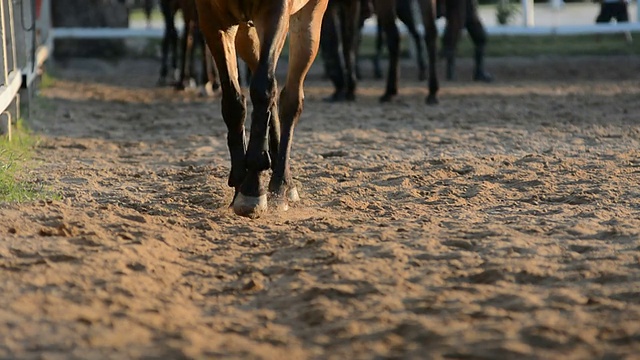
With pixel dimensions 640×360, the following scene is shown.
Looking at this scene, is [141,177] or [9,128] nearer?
[141,177]

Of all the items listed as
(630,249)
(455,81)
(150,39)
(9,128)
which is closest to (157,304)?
(630,249)

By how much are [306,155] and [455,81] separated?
7403 millimetres

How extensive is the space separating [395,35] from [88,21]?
27.7 feet

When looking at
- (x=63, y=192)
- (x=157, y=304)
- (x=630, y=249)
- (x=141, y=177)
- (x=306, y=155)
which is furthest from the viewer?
(x=306, y=155)

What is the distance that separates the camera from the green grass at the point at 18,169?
663cm

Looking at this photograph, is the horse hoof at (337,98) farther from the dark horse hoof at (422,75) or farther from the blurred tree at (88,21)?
the blurred tree at (88,21)

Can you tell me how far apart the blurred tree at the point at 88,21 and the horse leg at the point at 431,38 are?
828 centimetres

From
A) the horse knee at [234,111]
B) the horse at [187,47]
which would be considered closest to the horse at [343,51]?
the horse at [187,47]

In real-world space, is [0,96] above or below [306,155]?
above

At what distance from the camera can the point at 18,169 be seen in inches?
307

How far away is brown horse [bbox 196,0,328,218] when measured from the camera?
6.32 metres

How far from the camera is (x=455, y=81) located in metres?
16.0

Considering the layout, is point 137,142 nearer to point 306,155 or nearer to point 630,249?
point 306,155

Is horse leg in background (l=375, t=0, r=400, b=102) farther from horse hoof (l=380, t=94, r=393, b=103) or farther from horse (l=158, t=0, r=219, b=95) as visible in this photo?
horse (l=158, t=0, r=219, b=95)
